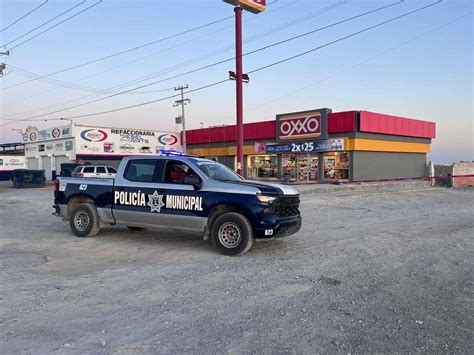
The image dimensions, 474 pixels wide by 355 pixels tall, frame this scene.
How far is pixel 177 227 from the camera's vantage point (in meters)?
7.62

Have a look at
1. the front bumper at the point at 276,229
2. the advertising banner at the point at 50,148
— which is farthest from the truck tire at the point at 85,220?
the advertising banner at the point at 50,148

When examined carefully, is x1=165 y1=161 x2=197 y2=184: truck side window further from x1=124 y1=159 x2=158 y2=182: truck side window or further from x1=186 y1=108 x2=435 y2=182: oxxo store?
x1=186 y1=108 x2=435 y2=182: oxxo store

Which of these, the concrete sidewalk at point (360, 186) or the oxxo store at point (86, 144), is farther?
the oxxo store at point (86, 144)

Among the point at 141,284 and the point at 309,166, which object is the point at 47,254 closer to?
the point at 141,284

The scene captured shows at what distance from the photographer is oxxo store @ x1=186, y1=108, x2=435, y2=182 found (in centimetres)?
2881

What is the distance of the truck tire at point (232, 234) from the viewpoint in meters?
Result: 6.84

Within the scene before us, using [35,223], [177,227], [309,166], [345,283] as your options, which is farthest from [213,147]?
[345,283]

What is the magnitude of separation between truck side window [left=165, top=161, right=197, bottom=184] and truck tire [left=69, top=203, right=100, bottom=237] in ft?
7.09

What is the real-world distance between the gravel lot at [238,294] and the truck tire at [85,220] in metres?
0.30

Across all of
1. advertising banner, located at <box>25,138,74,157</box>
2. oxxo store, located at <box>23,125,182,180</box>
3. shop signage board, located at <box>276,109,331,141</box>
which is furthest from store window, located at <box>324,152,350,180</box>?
advertising banner, located at <box>25,138,74,157</box>

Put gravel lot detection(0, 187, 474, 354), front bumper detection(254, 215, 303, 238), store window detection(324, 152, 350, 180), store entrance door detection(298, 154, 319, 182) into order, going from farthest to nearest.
Result: store entrance door detection(298, 154, 319, 182)
store window detection(324, 152, 350, 180)
front bumper detection(254, 215, 303, 238)
gravel lot detection(0, 187, 474, 354)

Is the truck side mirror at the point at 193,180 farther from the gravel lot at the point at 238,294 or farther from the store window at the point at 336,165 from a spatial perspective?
the store window at the point at 336,165

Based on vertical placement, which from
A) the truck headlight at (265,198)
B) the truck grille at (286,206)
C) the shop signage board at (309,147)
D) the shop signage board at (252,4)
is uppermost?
the shop signage board at (252,4)

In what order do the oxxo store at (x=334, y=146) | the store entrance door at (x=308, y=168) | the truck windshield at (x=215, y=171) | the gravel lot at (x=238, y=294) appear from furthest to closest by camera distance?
1. the store entrance door at (x=308, y=168)
2. the oxxo store at (x=334, y=146)
3. the truck windshield at (x=215, y=171)
4. the gravel lot at (x=238, y=294)
